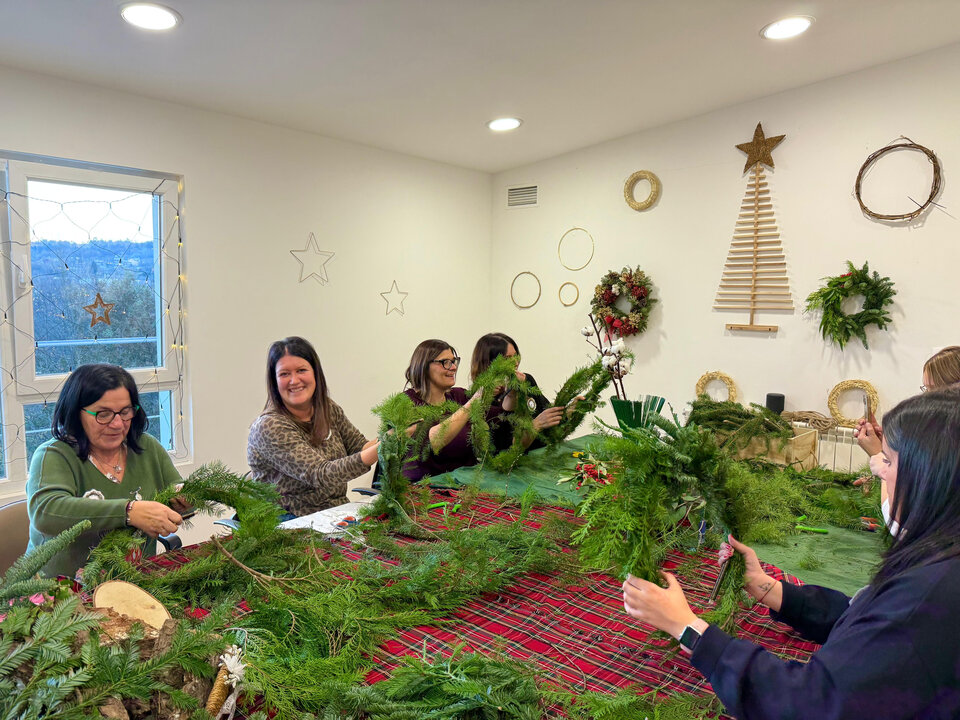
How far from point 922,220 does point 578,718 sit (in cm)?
346

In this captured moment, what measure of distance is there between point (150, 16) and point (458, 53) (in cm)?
135

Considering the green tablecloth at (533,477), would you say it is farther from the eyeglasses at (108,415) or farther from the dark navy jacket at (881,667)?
the dark navy jacket at (881,667)

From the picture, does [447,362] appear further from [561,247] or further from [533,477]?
[561,247]

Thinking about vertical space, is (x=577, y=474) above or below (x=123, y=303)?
below

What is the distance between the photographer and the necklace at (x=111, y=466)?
2.08m

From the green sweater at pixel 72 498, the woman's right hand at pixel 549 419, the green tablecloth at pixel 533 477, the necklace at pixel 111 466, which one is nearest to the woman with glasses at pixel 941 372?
the green tablecloth at pixel 533 477

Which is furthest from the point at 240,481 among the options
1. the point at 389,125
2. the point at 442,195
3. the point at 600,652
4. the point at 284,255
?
the point at 442,195

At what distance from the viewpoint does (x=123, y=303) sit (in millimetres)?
3529

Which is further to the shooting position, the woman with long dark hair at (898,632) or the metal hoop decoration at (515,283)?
the metal hoop decoration at (515,283)

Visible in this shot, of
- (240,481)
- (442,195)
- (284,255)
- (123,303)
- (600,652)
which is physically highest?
(442,195)

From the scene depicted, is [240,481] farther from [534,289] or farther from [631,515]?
[534,289]

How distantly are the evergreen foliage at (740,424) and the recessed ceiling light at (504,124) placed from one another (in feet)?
7.37

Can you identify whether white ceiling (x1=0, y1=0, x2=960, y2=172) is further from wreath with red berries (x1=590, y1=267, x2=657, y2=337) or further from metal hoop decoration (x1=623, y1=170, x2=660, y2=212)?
wreath with red berries (x1=590, y1=267, x2=657, y2=337)

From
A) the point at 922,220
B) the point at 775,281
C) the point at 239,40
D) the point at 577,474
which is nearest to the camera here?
the point at 577,474
